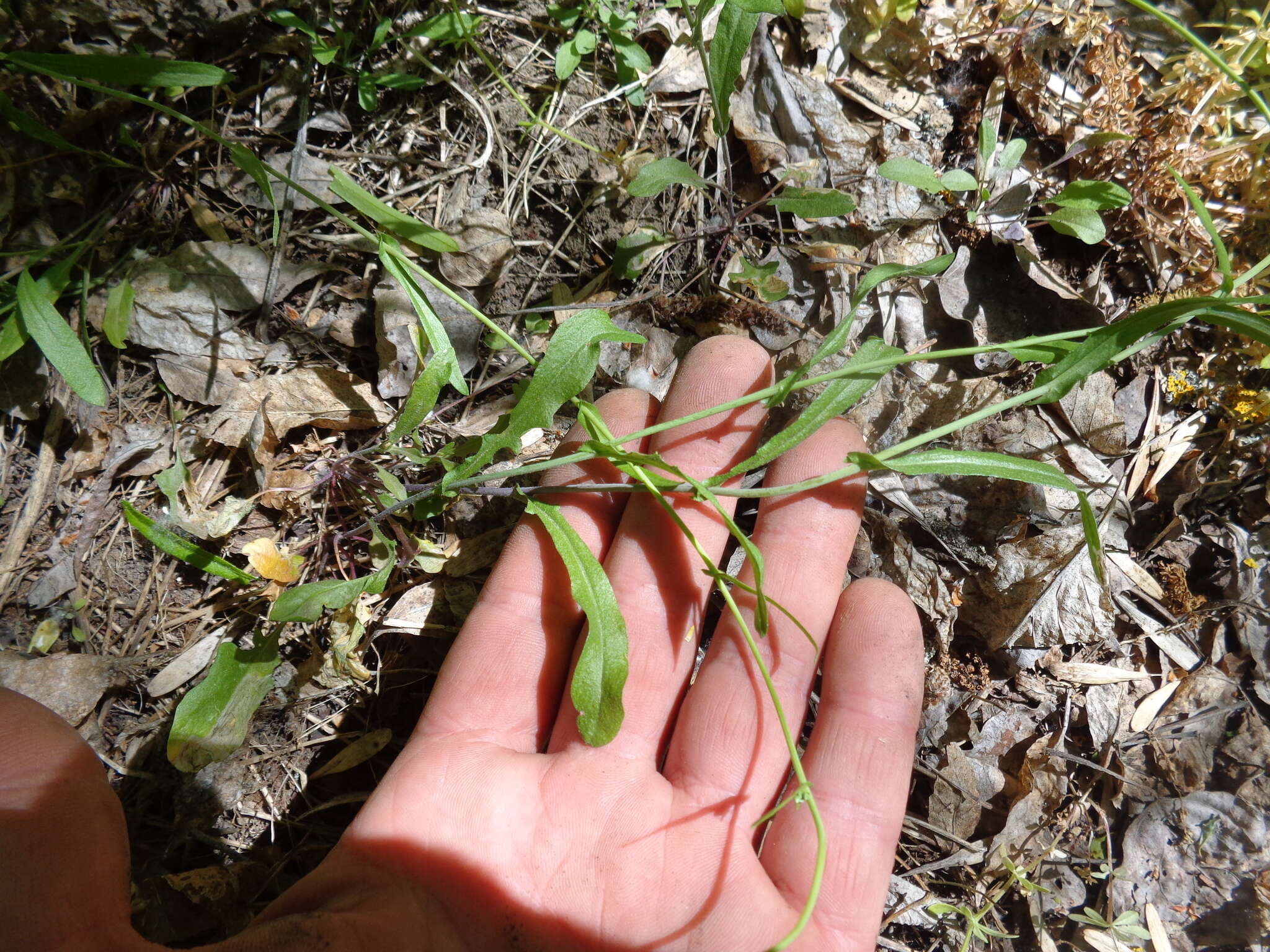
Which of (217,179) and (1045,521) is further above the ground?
(217,179)

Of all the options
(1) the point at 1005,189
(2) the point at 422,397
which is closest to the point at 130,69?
(2) the point at 422,397

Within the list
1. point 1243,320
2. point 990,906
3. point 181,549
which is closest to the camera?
point 1243,320

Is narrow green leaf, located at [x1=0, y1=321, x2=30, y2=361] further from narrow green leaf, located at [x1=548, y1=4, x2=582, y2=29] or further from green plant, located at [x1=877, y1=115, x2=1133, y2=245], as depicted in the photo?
green plant, located at [x1=877, y1=115, x2=1133, y2=245]

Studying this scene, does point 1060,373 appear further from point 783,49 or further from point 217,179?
point 217,179

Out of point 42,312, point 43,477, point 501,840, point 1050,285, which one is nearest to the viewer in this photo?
point 501,840

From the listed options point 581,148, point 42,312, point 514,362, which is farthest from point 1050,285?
point 42,312

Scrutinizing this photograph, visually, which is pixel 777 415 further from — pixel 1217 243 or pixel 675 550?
pixel 1217 243
